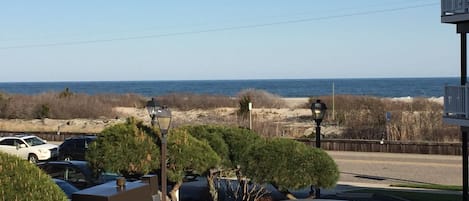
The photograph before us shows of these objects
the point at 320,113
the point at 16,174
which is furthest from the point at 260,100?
the point at 16,174

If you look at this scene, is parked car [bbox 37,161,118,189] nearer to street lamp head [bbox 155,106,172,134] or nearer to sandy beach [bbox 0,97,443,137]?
street lamp head [bbox 155,106,172,134]

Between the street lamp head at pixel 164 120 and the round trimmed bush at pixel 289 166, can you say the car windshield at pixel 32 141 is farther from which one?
the street lamp head at pixel 164 120

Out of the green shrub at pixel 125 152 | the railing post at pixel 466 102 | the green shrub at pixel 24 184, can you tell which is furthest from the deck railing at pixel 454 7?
the green shrub at pixel 24 184

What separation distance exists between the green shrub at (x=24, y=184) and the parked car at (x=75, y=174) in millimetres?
9900

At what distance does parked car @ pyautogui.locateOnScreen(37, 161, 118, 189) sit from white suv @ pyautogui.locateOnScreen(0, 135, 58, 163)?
35.1 ft

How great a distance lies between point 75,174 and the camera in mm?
16781

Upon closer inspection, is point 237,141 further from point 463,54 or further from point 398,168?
point 398,168

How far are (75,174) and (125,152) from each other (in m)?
4.06

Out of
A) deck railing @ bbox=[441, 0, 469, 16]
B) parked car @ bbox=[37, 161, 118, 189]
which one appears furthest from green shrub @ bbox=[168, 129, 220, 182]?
deck railing @ bbox=[441, 0, 469, 16]

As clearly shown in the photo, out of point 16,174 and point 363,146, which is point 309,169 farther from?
point 363,146

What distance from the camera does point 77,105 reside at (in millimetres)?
55094

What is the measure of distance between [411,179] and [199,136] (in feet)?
34.1

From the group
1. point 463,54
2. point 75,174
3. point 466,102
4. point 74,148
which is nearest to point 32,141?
point 74,148

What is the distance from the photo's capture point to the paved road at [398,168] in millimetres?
22345
